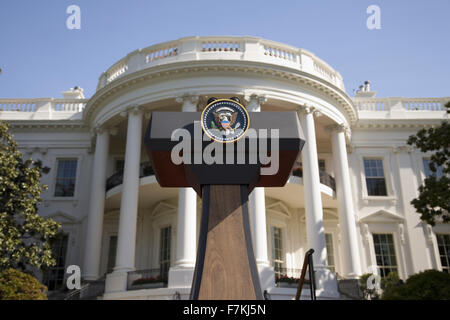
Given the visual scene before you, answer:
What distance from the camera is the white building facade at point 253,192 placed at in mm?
16812

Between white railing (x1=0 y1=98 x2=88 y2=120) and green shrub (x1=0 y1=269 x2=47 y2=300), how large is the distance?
40.4 feet

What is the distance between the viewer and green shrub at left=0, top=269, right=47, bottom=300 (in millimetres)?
11297

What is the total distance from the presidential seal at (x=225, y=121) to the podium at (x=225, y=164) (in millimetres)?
59

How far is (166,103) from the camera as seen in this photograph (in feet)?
60.4

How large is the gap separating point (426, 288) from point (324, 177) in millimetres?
9399

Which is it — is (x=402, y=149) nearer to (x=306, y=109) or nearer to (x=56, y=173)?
(x=306, y=109)

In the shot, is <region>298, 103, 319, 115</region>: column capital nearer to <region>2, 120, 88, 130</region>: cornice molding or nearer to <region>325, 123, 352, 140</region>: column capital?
<region>325, 123, 352, 140</region>: column capital

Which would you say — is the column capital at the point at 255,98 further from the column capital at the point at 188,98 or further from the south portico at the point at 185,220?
the column capital at the point at 188,98

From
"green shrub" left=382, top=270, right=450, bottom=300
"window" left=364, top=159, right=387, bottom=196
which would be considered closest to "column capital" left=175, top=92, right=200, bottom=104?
"window" left=364, top=159, right=387, bottom=196

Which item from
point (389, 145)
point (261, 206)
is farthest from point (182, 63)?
point (389, 145)

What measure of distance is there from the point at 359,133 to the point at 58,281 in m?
16.5

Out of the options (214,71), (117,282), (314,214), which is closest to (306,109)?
(214,71)

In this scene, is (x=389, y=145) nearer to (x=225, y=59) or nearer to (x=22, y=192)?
(x=225, y=59)
